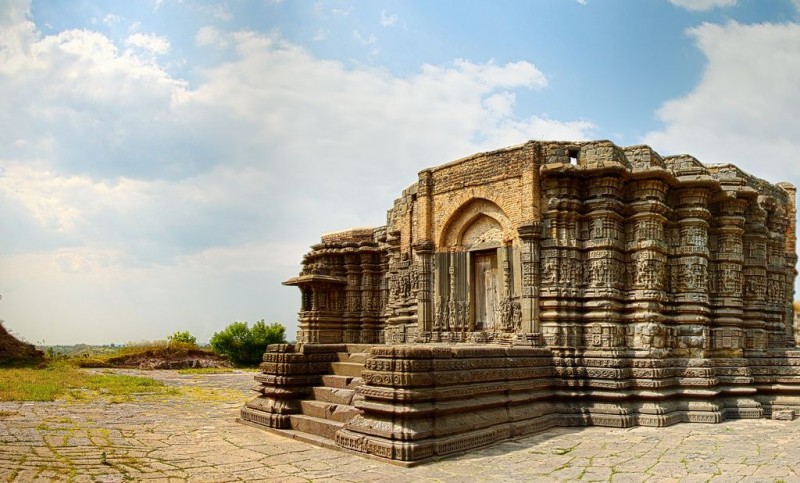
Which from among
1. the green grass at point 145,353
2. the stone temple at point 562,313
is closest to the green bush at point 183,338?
the green grass at point 145,353

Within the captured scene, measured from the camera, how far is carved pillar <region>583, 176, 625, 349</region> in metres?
11.2

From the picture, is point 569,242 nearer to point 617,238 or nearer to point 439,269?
point 617,238

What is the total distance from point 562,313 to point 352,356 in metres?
3.95

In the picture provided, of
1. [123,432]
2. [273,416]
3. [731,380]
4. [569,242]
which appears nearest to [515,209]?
[569,242]

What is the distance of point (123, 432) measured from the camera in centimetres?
865

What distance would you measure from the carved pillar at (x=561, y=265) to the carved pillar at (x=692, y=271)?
2.12 meters

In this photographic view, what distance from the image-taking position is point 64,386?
14406 millimetres

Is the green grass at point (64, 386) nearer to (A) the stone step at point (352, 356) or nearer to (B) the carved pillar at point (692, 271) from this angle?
(A) the stone step at point (352, 356)

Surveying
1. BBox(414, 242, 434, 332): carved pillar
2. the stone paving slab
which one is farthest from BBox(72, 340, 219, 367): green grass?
BBox(414, 242, 434, 332): carved pillar

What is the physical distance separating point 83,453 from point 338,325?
12.4 m

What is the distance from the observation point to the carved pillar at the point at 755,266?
43.3ft

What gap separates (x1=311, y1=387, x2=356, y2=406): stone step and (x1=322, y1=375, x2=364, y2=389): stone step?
0.11 meters

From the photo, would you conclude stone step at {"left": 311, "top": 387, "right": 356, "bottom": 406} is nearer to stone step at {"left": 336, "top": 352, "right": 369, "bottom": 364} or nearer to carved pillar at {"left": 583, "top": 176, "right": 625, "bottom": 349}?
stone step at {"left": 336, "top": 352, "right": 369, "bottom": 364}

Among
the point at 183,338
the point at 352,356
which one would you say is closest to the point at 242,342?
the point at 183,338
